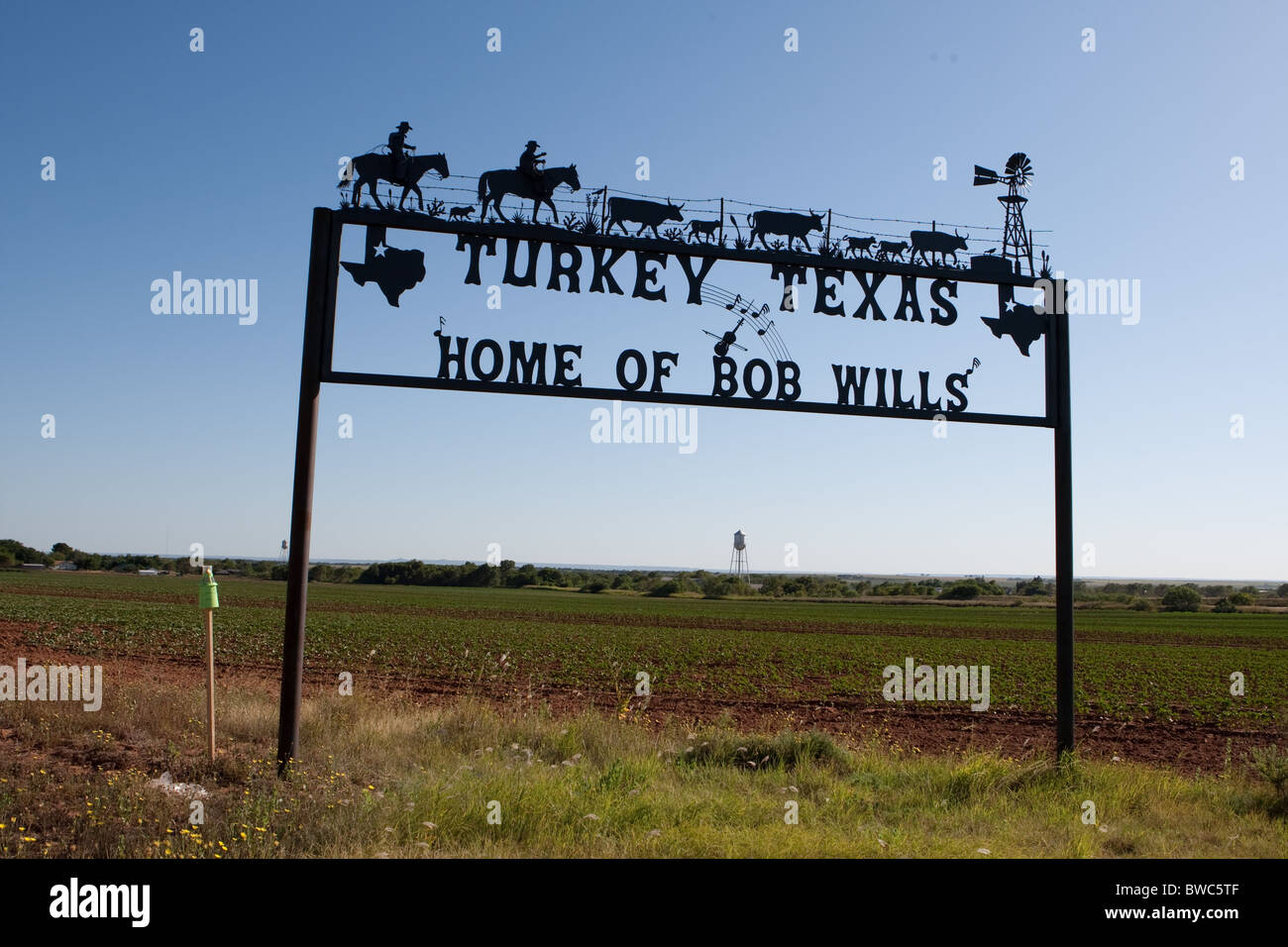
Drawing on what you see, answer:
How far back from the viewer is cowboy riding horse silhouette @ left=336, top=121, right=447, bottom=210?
5957mm

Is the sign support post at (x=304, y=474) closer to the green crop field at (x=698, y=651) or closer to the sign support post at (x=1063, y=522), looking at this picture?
the sign support post at (x=1063, y=522)

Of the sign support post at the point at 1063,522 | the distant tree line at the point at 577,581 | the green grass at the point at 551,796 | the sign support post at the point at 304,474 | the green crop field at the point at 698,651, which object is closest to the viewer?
the green grass at the point at 551,796

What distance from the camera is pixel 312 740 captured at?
6.26 m

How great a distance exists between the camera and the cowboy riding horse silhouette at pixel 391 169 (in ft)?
19.5

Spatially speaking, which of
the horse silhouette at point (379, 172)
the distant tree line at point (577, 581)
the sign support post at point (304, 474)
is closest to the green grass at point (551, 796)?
the sign support post at point (304, 474)

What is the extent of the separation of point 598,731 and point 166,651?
768 inches

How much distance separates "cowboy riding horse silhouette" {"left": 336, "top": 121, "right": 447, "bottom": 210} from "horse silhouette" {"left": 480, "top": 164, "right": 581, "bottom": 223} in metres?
0.48

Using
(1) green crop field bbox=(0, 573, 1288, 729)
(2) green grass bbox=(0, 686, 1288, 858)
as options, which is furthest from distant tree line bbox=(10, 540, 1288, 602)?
(2) green grass bbox=(0, 686, 1288, 858)

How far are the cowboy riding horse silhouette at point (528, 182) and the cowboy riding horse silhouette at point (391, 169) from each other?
49cm

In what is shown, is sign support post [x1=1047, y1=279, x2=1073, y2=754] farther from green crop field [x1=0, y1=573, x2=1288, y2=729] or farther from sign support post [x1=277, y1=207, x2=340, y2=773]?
green crop field [x1=0, y1=573, x2=1288, y2=729]

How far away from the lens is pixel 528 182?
6.29 metres

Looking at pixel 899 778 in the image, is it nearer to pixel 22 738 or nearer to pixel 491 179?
pixel 491 179

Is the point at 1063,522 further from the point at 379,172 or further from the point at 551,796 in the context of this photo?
the point at 379,172

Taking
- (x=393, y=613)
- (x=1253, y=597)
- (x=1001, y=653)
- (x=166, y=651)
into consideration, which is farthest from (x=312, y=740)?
(x=1253, y=597)
